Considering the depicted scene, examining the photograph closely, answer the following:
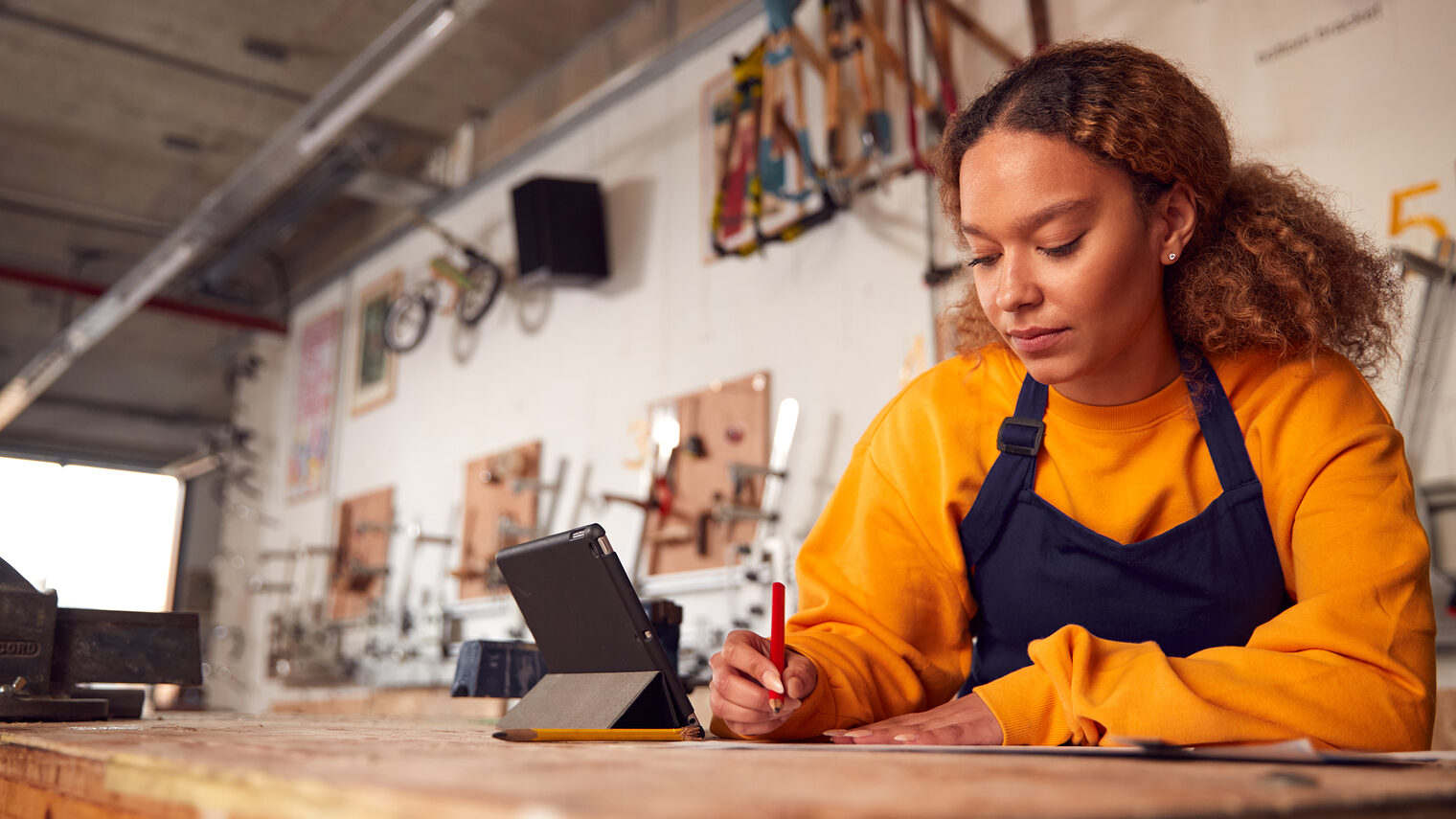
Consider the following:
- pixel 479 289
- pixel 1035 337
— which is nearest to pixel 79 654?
pixel 1035 337

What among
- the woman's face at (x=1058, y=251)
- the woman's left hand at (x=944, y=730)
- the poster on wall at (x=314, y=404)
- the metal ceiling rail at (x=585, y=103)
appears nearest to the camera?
the woman's left hand at (x=944, y=730)

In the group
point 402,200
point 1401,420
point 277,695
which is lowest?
point 277,695

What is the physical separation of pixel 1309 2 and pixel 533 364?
3.90m

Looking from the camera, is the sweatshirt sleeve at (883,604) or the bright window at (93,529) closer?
the sweatshirt sleeve at (883,604)

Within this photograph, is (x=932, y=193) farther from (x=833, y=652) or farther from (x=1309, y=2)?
(x=833, y=652)

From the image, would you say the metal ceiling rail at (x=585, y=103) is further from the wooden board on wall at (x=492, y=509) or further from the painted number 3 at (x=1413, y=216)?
the painted number 3 at (x=1413, y=216)

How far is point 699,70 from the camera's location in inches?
197

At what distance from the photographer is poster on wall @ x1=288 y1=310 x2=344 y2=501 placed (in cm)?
790

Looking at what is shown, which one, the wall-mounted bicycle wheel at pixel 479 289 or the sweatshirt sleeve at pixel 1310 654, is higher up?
the wall-mounted bicycle wheel at pixel 479 289

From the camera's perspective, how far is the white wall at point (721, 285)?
2.79 metres

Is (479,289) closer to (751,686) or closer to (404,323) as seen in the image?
(404,323)

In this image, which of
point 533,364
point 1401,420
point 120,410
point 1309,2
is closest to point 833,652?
point 1401,420

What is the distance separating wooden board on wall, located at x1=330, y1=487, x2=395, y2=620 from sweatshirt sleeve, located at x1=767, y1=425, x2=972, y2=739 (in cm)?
541

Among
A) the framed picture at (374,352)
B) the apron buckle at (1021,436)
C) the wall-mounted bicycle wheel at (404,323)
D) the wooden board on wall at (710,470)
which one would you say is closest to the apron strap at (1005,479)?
the apron buckle at (1021,436)
